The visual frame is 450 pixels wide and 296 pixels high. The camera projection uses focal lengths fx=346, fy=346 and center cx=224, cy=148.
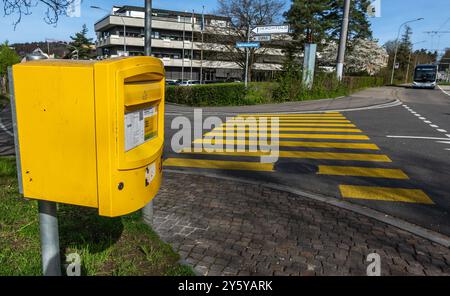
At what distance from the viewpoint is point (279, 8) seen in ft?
130

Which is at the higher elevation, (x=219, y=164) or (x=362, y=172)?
(x=362, y=172)

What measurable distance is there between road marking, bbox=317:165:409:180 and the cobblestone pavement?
5.92 ft

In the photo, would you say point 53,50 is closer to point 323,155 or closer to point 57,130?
point 57,130

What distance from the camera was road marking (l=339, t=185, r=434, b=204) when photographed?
17.6 feet

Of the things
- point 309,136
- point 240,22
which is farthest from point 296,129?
point 240,22

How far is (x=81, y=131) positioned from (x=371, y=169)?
6.24 metres

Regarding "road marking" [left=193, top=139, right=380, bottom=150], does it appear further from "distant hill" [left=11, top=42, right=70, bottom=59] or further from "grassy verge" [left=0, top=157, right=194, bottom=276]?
"grassy verge" [left=0, top=157, right=194, bottom=276]

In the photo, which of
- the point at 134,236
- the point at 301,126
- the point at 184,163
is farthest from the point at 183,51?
Result: the point at 134,236

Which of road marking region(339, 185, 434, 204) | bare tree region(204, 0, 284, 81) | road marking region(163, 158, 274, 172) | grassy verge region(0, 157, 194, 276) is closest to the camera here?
grassy verge region(0, 157, 194, 276)

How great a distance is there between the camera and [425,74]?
42.7 m

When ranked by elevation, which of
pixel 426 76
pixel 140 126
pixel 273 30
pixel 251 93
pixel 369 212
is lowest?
pixel 369 212

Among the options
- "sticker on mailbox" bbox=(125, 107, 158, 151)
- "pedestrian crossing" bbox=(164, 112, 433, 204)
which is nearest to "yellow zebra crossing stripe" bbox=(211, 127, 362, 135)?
"pedestrian crossing" bbox=(164, 112, 433, 204)

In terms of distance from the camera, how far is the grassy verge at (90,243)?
3.08 m

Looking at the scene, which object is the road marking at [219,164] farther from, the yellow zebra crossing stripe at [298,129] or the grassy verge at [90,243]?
the yellow zebra crossing stripe at [298,129]
